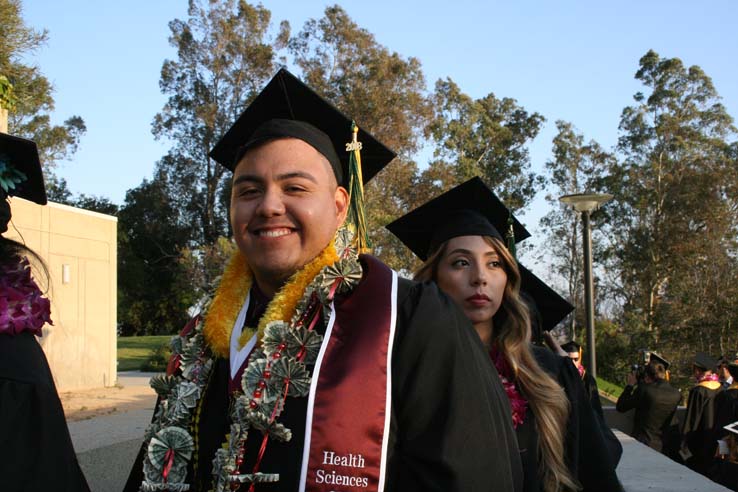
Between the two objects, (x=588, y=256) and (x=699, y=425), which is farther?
(x=588, y=256)

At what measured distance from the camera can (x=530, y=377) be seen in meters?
3.07

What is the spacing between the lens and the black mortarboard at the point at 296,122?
2145 mm

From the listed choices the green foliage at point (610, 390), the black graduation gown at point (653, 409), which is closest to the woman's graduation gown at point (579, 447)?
the black graduation gown at point (653, 409)

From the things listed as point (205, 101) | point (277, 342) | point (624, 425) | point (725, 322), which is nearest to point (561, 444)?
point (277, 342)

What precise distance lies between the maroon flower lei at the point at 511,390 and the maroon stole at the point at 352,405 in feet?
4.27

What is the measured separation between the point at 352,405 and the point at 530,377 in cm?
160

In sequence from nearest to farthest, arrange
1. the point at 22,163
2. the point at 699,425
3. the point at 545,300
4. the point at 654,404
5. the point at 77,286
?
the point at 22,163
the point at 545,300
the point at 699,425
the point at 654,404
the point at 77,286

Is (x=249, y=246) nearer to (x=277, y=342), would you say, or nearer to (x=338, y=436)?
(x=277, y=342)

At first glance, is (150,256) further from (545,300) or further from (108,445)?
(545,300)

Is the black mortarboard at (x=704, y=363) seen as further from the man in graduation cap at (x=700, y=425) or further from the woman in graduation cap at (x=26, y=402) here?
the woman in graduation cap at (x=26, y=402)

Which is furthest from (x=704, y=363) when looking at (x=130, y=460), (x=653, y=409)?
(x=130, y=460)

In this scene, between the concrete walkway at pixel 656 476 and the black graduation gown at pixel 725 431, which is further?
the black graduation gown at pixel 725 431

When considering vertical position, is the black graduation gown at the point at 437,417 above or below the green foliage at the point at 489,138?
below

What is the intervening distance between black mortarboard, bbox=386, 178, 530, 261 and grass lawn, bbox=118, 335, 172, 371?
680 inches
